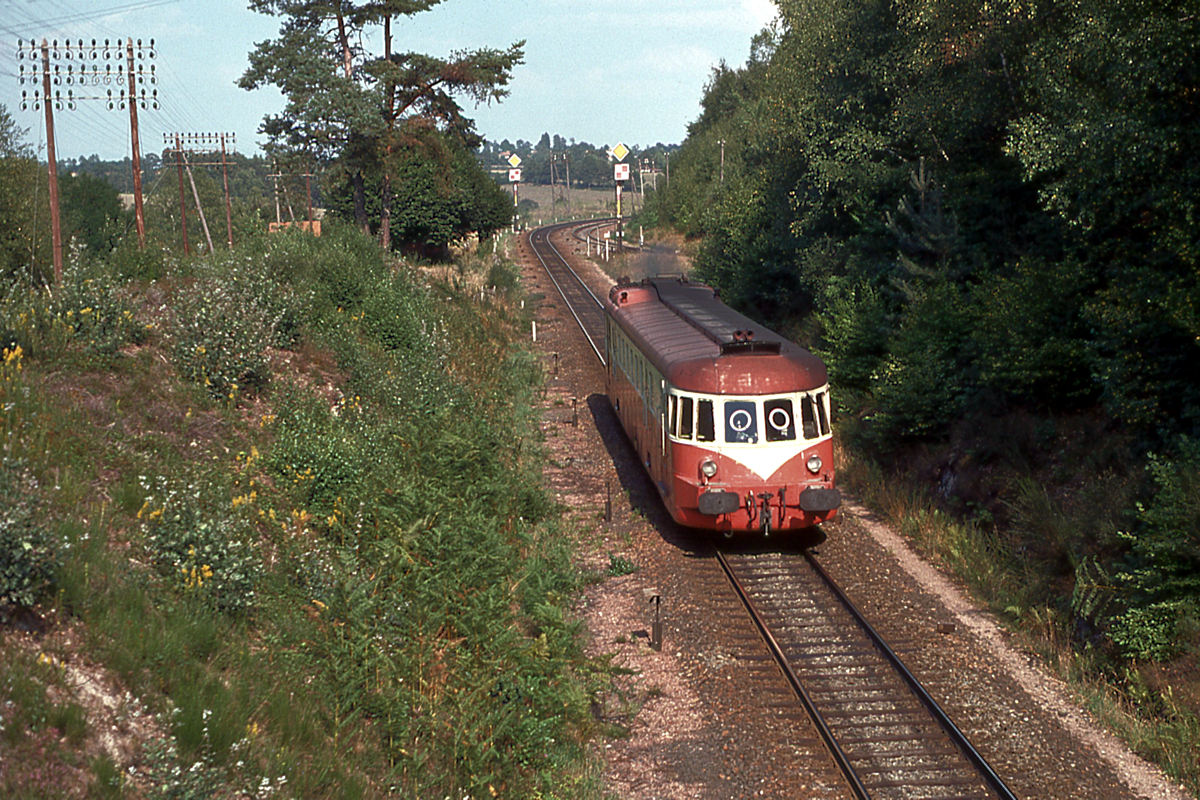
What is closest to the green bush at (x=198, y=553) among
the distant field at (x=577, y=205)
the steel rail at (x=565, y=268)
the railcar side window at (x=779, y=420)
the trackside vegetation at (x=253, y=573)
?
the trackside vegetation at (x=253, y=573)

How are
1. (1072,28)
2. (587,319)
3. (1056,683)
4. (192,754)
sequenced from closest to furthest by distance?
(192,754) < (1056,683) < (1072,28) < (587,319)

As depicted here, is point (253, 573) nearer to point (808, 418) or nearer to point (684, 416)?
point (684, 416)

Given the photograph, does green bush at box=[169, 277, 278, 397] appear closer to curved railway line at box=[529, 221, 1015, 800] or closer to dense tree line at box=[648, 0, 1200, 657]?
curved railway line at box=[529, 221, 1015, 800]

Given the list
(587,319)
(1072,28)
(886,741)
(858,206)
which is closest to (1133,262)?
(1072,28)

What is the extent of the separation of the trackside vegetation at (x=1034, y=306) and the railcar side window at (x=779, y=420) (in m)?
3.33

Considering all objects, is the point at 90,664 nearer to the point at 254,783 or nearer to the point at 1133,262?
the point at 254,783

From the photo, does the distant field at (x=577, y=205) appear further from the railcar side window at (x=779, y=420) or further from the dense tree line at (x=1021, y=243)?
the railcar side window at (x=779, y=420)

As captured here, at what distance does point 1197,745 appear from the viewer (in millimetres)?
9008

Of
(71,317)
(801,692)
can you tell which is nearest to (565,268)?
(71,317)

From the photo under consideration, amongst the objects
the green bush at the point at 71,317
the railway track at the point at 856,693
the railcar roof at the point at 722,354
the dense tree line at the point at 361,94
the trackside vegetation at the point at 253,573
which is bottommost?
the railway track at the point at 856,693

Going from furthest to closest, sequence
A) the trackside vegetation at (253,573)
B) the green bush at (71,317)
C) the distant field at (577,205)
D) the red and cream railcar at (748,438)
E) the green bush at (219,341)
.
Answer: the distant field at (577,205) → the green bush at (219,341) → the red and cream railcar at (748,438) → the green bush at (71,317) → the trackside vegetation at (253,573)

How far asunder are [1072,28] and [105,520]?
1491 centimetres

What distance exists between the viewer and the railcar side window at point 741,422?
13609 mm

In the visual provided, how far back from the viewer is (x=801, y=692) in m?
10.4
